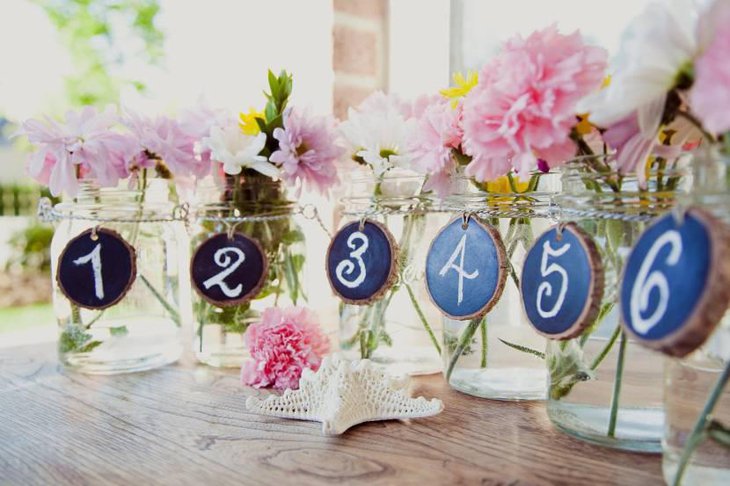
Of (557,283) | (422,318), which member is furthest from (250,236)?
(557,283)

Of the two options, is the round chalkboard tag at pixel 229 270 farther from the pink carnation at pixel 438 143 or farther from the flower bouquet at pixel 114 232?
the pink carnation at pixel 438 143

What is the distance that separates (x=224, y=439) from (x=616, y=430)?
0.37 m

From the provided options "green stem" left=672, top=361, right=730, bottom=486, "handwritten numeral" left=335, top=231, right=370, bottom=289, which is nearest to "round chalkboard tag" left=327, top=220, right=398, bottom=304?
"handwritten numeral" left=335, top=231, right=370, bottom=289

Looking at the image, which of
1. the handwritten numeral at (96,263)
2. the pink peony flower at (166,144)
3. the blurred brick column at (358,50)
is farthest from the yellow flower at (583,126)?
the blurred brick column at (358,50)

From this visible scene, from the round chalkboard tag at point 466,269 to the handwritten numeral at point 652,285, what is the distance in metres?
0.25

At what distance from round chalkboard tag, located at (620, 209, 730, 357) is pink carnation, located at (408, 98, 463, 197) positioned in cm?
30

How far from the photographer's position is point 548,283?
0.66 meters

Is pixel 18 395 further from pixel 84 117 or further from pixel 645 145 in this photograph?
pixel 645 145

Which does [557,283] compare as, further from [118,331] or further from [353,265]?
[118,331]

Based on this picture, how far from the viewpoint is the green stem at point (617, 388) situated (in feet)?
2.01

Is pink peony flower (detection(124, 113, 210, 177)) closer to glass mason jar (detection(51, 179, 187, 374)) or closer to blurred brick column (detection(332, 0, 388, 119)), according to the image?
glass mason jar (detection(51, 179, 187, 374))

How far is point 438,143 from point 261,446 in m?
0.38

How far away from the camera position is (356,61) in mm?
1541

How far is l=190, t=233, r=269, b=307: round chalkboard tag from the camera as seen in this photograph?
3.12 feet
